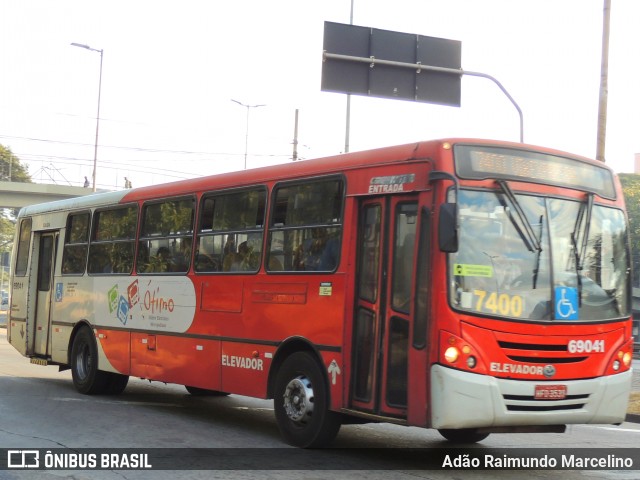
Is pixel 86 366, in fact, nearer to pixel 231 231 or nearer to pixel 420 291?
pixel 231 231

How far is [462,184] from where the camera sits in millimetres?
8727

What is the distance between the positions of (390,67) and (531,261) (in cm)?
1104

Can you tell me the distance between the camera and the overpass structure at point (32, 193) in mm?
55406

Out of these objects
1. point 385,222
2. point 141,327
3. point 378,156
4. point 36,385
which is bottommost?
point 36,385

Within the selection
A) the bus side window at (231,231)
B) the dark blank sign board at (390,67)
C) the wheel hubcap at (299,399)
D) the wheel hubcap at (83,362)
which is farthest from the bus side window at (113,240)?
the dark blank sign board at (390,67)

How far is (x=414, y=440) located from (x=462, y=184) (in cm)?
383

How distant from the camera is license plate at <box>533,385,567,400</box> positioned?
8508 mm

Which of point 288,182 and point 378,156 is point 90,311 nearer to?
point 288,182

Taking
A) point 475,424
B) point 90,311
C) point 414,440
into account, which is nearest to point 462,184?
point 475,424

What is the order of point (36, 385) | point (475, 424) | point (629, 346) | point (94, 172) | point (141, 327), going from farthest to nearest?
point (94, 172) < point (36, 385) < point (141, 327) < point (629, 346) < point (475, 424)

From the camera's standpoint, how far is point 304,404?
998 centimetres

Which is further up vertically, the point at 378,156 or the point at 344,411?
the point at 378,156

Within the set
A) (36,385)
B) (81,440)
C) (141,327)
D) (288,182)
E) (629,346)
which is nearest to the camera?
(629,346)

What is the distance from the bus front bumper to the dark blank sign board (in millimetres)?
11148
